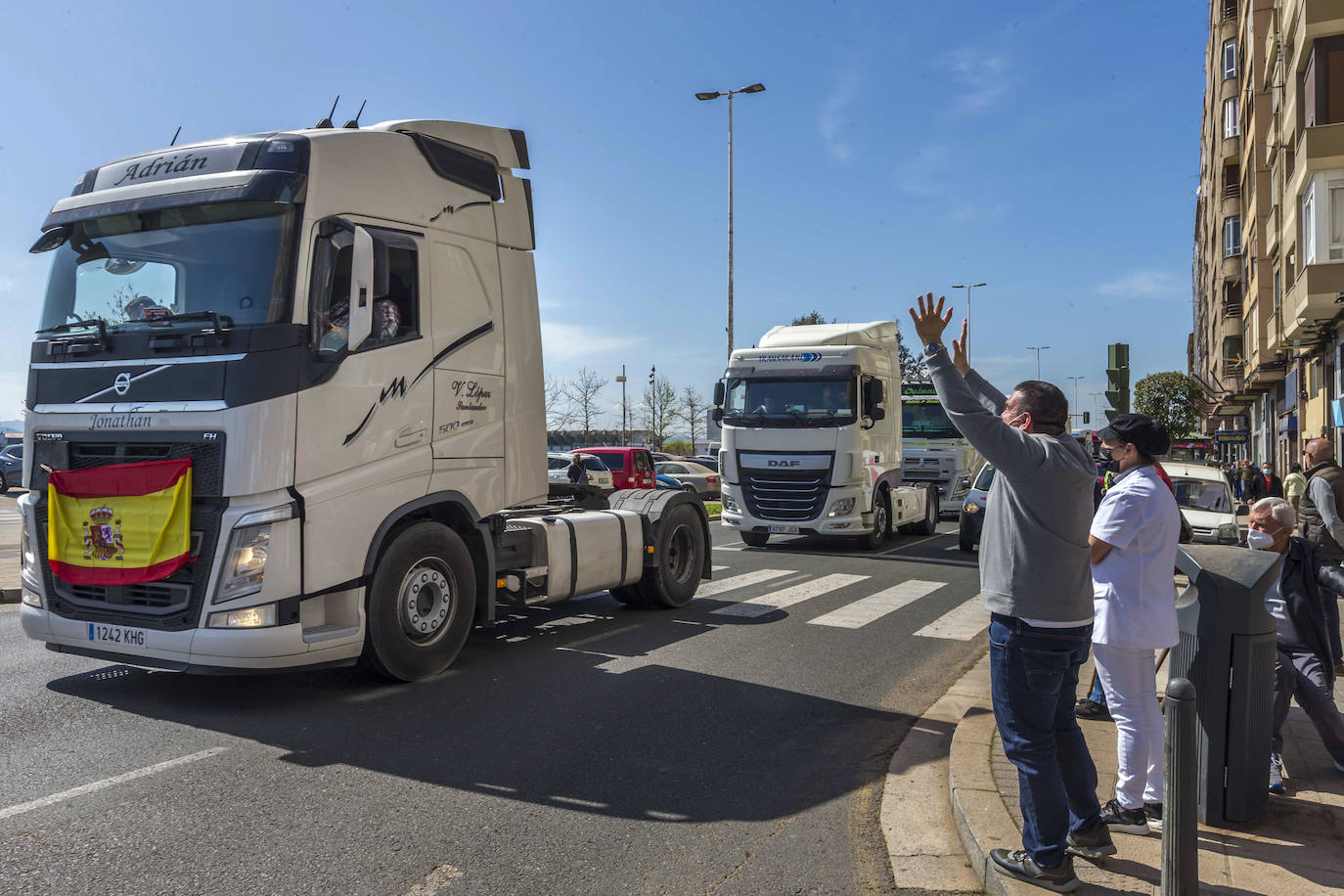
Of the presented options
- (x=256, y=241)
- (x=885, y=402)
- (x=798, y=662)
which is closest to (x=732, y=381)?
(x=885, y=402)

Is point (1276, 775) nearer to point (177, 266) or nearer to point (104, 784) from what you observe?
point (104, 784)

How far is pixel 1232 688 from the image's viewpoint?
13.6 ft

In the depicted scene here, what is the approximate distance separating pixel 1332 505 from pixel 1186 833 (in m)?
5.45

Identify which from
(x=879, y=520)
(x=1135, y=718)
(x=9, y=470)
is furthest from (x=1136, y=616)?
(x=9, y=470)

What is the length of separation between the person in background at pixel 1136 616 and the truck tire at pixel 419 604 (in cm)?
425

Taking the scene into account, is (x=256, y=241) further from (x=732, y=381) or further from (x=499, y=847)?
(x=732, y=381)

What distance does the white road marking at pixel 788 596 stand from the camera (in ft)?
34.1

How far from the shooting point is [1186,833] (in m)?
3.10

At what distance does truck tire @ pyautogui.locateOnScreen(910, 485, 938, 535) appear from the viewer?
1992 centimetres

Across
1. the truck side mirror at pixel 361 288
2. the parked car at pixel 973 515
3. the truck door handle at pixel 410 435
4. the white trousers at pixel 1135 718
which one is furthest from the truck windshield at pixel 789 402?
the white trousers at pixel 1135 718

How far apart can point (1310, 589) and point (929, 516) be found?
15.5 metres

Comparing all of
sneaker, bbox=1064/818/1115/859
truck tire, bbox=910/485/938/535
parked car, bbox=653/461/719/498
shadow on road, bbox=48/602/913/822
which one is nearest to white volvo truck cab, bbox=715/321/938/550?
truck tire, bbox=910/485/938/535

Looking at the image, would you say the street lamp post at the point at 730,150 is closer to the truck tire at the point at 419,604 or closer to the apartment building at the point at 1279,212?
the apartment building at the point at 1279,212

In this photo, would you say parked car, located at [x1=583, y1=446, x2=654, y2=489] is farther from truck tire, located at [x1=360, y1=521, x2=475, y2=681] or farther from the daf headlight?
the daf headlight
